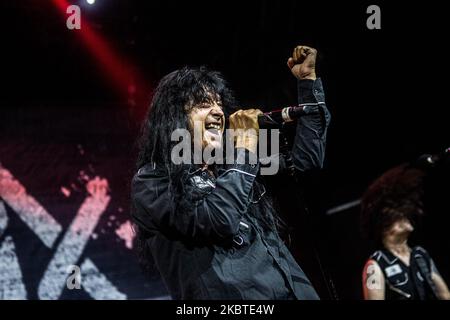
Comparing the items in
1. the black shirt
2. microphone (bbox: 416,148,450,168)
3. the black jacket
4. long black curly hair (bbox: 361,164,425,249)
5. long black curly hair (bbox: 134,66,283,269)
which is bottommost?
the black shirt

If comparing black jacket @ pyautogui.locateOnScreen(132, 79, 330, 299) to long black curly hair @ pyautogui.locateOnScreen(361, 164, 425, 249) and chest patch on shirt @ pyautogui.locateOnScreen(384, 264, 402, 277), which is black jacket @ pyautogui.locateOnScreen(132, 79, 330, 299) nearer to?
chest patch on shirt @ pyautogui.locateOnScreen(384, 264, 402, 277)

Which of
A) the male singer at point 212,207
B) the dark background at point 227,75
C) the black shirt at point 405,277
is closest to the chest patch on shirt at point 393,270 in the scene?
the black shirt at point 405,277

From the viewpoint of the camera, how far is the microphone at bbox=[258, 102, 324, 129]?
1.67 metres

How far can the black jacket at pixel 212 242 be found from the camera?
1.44 meters

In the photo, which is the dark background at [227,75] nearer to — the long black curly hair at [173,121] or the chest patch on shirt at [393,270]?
the chest patch on shirt at [393,270]

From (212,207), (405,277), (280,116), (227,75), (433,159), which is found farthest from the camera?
(227,75)

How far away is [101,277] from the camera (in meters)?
4.56

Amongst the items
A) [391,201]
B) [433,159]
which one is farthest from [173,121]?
[391,201]

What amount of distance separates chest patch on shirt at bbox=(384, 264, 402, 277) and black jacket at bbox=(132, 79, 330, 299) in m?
2.26

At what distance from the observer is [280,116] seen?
5.62ft

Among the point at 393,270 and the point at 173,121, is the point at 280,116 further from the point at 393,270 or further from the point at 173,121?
the point at 393,270

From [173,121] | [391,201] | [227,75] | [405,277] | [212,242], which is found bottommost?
[405,277]

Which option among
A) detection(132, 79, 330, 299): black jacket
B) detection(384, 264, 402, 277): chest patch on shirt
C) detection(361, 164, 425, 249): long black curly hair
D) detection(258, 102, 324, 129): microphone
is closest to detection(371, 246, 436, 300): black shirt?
detection(384, 264, 402, 277): chest patch on shirt

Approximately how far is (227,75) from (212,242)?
3766 millimetres
